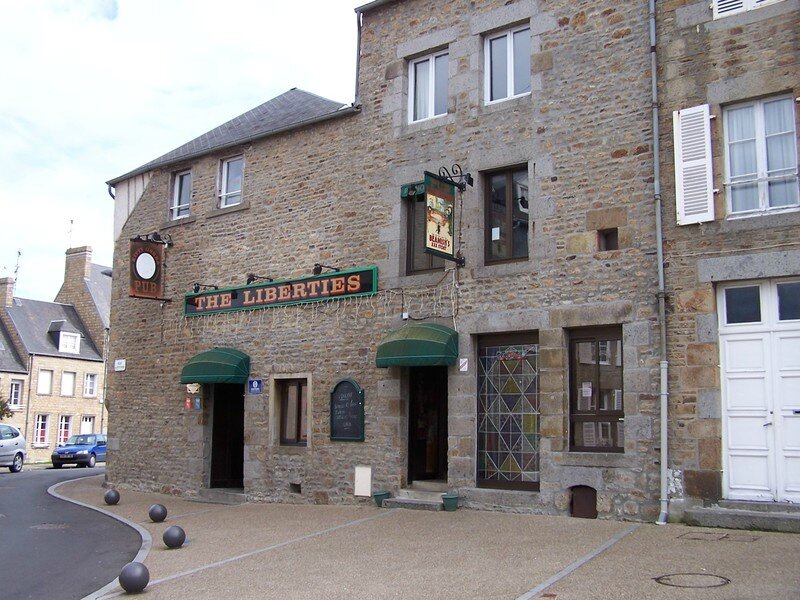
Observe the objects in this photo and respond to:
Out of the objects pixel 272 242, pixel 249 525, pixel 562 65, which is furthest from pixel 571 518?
pixel 272 242

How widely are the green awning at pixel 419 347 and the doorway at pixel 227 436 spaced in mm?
4932

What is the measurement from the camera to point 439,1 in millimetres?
13094

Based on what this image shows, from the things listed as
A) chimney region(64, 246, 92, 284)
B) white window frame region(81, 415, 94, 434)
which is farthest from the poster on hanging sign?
chimney region(64, 246, 92, 284)

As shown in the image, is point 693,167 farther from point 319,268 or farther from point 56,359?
point 56,359

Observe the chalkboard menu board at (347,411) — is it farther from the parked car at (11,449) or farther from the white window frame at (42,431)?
the white window frame at (42,431)

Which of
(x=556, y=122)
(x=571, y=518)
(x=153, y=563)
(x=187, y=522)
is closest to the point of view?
(x=153, y=563)

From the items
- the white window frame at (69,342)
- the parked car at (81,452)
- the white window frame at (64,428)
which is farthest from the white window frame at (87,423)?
the parked car at (81,452)

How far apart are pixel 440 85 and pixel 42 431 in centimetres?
3050

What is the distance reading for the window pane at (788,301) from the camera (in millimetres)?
9445

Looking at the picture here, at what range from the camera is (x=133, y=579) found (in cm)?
762

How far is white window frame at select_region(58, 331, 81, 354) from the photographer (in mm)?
38500

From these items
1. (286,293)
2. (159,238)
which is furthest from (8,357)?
(286,293)

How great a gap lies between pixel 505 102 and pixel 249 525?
713cm

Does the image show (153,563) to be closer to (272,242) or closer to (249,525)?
Answer: (249,525)
